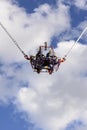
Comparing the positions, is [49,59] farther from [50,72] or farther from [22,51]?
[22,51]

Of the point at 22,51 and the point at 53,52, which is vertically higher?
the point at 53,52

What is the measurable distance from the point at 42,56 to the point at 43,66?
1.63m

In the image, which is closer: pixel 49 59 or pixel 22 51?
pixel 22 51

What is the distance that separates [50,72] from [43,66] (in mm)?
1453

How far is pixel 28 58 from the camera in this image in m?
51.5

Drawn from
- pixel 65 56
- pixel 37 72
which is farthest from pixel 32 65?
pixel 65 56

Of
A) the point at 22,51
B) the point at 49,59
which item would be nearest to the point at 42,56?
the point at 49,59

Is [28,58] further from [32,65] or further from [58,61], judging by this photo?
[58,61]

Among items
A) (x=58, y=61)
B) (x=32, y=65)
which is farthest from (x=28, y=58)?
(x=58, y=61)

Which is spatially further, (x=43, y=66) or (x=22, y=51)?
(x=43, y=66)

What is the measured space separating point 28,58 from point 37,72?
270cm

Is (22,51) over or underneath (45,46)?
underneath

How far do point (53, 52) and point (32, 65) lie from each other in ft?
13.2

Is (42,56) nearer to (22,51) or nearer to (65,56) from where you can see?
(65,56)
